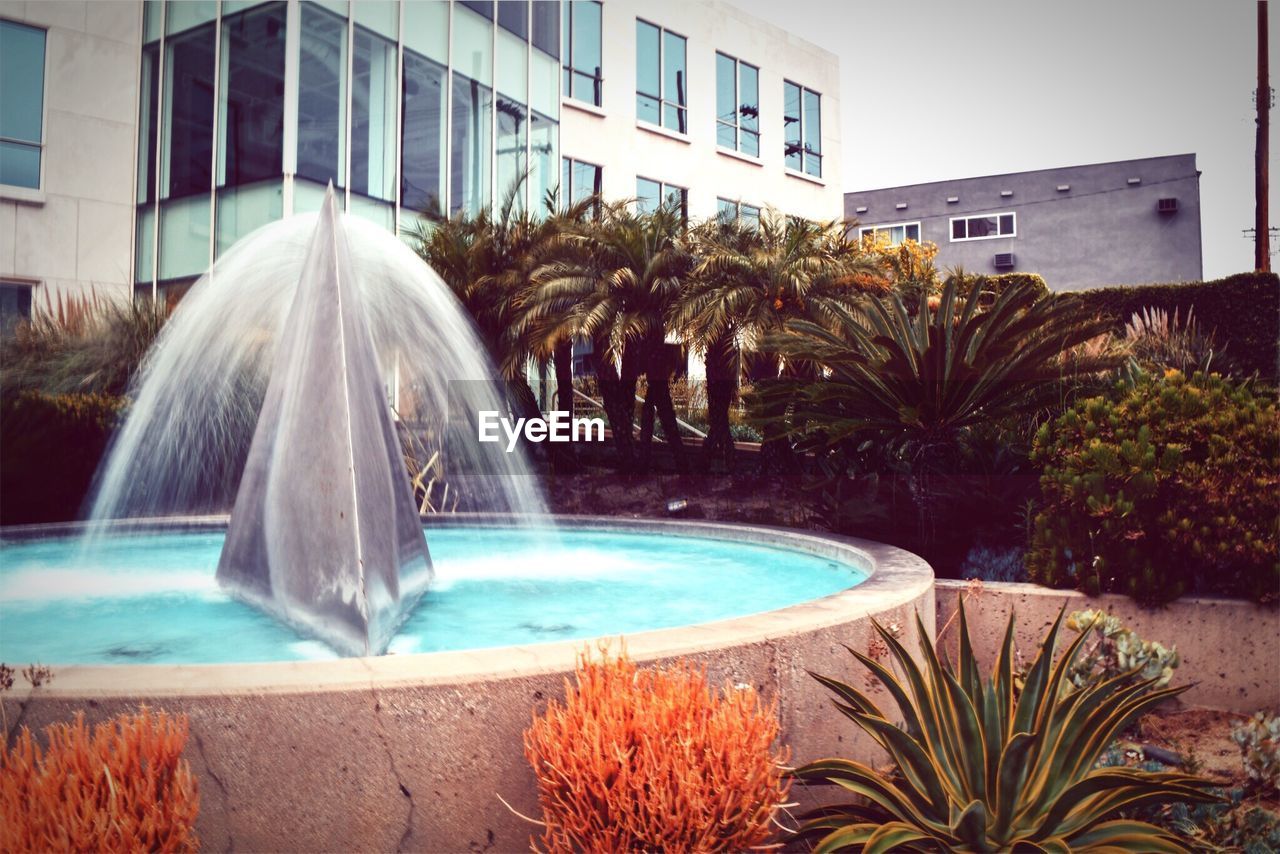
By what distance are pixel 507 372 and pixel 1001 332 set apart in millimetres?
10031

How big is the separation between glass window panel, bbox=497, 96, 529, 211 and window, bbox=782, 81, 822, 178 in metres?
12.9

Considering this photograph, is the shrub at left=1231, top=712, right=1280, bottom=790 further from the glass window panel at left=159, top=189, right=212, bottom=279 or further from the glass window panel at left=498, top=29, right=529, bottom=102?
the glass window panel at left=498, top=29, right=529, bottom=102

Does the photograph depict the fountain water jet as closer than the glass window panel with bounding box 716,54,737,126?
Yes

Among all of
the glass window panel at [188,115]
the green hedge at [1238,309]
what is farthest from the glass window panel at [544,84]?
the green hedge at [1238,309]

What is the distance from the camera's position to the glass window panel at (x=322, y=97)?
51.5 feet

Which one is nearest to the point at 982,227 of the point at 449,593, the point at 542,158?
the point at 542,158

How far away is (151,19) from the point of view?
16500 mm

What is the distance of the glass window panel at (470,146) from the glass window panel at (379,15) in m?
1.65

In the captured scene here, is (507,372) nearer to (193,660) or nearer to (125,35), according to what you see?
(125,35)

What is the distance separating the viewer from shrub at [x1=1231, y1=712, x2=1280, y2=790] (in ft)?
13.9

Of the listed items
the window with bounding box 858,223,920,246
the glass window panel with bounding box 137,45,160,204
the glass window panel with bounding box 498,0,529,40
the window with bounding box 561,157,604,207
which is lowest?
the glass window panel with bounding box 137,45,160,204

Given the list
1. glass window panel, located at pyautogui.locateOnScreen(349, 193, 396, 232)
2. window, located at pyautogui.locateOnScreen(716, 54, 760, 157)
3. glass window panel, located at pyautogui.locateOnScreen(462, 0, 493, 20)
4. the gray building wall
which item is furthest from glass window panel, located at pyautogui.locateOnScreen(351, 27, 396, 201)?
the gray building wall

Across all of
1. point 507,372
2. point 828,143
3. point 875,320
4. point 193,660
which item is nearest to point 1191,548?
point 875,320

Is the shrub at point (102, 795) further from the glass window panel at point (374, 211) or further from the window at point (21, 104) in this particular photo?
the window at point (21, 104)
